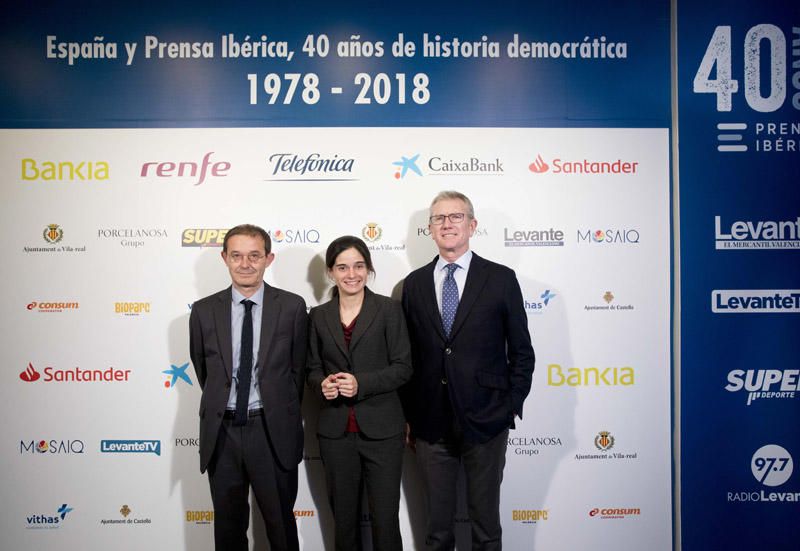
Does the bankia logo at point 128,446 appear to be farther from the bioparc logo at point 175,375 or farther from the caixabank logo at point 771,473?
the caixabank logo at point 771,473

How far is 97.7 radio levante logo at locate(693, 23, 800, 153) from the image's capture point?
3.10 m

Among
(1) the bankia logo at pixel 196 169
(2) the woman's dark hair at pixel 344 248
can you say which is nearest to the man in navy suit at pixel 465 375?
(2) the woman's dark hair at pixel 344 248

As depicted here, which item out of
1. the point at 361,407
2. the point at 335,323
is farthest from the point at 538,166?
the point at 361,407

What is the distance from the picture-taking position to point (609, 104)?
3109 mm

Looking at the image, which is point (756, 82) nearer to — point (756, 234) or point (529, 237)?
point (756, 234)

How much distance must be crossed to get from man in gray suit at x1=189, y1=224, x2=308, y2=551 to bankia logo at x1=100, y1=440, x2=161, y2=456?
2.51 feet

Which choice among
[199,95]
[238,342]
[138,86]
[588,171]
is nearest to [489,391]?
[238,342]

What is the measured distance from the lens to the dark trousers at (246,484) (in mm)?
2422

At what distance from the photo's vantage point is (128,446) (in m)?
3.04

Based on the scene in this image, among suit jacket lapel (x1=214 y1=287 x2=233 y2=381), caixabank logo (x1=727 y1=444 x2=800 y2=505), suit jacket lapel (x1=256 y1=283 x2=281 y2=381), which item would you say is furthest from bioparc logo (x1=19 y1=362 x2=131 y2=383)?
caixabank logo (x1=727 y1=444 x2=800 y2=505)

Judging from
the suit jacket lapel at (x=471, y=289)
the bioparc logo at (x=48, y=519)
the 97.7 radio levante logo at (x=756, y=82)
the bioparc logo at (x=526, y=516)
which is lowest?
the bioparc logo at (x=48, y=519)

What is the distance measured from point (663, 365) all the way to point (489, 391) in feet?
4.19

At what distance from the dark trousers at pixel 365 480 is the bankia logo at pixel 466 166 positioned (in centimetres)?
146

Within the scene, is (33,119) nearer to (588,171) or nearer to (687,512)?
(588,171)
